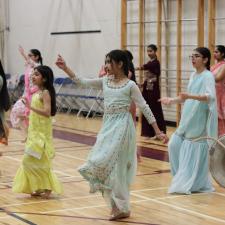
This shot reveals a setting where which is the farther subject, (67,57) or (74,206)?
(67,57)

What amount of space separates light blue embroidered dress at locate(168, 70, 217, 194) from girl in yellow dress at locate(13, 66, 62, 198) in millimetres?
1254

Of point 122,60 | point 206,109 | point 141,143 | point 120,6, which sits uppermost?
point 120,6

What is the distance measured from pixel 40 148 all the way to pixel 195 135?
5.11 ft

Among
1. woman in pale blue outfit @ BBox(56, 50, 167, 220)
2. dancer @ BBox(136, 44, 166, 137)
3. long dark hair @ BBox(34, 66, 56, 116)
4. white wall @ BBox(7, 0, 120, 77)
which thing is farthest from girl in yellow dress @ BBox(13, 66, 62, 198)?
white wall @ BBox(7, 0, 120, 77)

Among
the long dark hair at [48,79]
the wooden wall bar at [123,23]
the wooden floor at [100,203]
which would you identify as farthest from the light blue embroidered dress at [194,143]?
the wooden wall bar at [123,23]

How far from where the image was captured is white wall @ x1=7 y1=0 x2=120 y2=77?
14.6 meters

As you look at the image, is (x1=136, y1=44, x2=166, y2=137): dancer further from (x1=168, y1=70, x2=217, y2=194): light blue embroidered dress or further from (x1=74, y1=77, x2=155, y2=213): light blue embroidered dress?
(x1=74, y1=77, x2=155, y2=213): light blue embroidered dress

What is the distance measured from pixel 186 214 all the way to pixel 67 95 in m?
9.95

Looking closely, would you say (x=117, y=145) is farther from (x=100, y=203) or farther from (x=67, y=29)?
(x=67, y=29)

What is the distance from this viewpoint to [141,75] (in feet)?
43.2

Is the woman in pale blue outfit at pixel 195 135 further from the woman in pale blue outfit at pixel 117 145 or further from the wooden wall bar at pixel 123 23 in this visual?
the wooden wall bar at pixel 123 23

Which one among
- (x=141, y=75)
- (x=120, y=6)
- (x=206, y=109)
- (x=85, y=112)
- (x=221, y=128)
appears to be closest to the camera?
(x=206, y=109)

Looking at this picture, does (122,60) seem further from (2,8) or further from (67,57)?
(2,8)

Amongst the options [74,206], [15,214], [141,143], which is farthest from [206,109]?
[141,143]
